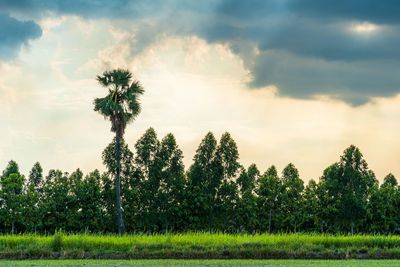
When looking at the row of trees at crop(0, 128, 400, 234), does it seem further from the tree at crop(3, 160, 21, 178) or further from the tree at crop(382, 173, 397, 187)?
the tree at crop(382, 173, 397, 187)

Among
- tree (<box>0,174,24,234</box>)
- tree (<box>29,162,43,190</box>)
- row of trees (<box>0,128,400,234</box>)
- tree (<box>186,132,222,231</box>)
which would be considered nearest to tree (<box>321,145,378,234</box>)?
row of trees (<box>0,128,400,234</box>)

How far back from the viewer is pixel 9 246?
22.5m

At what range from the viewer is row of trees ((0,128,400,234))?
178ft

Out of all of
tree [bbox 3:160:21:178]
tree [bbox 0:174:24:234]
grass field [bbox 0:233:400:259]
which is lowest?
grass field [bbox 0:233:400:259]

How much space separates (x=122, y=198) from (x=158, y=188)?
4.25 m

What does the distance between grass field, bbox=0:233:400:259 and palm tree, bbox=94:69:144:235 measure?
21441mm

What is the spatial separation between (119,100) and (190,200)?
50.3 feet

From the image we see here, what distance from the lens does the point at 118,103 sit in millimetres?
45062

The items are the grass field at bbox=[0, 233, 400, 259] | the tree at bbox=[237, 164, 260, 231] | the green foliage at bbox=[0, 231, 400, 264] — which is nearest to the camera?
the grass field at bbox=[0, 233, 400, 259]

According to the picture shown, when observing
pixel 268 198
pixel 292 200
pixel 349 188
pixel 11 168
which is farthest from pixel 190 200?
pixel 11 168

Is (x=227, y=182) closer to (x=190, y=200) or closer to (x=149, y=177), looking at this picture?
(x=190, y=200)

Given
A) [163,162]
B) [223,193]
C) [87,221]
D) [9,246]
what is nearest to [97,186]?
[87,221]

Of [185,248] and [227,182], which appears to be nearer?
[185,248]

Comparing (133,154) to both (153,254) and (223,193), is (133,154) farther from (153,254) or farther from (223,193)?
(153,254)
